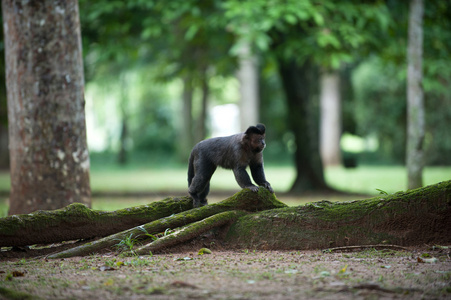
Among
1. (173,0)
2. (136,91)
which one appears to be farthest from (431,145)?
(136,91)

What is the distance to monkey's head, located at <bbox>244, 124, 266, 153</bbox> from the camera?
7014 mm

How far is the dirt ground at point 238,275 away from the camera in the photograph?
436 centimetres

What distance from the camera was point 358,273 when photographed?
4941 millimetres

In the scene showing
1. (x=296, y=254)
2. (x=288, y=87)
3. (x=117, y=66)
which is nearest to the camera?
(x=296, y=254)

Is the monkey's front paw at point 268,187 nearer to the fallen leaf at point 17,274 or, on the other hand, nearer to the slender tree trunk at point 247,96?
the fallen leaf at point 17,274

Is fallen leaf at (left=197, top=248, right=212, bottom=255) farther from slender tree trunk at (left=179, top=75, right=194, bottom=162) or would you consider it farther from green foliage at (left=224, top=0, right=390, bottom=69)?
slender tree trunk at (left=179, top=75, right=194, bottom=162)

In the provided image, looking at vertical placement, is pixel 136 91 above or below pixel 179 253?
above

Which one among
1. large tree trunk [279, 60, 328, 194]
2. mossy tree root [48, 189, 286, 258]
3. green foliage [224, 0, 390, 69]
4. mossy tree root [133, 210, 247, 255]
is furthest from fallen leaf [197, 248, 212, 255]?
large tree trunk [279, 60, 328, 194]

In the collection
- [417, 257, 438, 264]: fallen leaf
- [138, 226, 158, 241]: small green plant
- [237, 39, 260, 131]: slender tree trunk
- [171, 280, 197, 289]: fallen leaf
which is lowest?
[417, 257, 438, 264]: fallen leaf

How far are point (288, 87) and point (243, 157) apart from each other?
10.2m

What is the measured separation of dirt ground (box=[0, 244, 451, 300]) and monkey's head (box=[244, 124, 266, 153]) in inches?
57.7

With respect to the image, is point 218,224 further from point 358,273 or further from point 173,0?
point 173,0

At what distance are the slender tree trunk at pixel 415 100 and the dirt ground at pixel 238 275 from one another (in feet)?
26.3

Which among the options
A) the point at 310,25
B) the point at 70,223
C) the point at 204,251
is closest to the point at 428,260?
the point at 204,251
